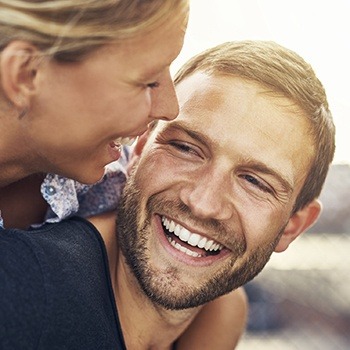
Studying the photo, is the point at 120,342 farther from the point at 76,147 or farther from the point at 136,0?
the point at 136,0

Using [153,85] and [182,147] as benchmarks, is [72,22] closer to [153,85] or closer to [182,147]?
[153,85]

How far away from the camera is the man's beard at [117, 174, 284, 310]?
1.79 m

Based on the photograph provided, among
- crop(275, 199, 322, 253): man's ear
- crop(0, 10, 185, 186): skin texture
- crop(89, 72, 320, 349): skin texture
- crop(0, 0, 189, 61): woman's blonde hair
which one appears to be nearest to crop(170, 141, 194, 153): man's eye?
crop(89, 72, 320, 349): skin texture

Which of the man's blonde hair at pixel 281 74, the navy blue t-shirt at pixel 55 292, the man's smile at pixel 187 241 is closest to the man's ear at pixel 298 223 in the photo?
the man's blonde hair at pixel 281 74

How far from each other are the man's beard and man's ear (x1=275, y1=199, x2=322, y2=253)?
0.19 metres

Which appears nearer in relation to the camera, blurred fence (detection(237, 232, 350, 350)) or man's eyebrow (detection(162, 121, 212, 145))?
man's eyebrow (detection(162, 121, 212, 145))

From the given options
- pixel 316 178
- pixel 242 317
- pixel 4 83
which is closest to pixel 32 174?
pixel 4 83

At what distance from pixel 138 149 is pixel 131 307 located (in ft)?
1.37

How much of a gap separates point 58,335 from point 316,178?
96 cm

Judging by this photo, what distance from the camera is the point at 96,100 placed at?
140 centimetres

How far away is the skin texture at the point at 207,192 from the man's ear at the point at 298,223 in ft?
0.55

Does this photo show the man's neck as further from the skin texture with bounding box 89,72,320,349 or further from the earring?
the earring


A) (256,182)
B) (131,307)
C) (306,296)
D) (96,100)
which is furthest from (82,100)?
(306,296)

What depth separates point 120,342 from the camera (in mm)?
1641
